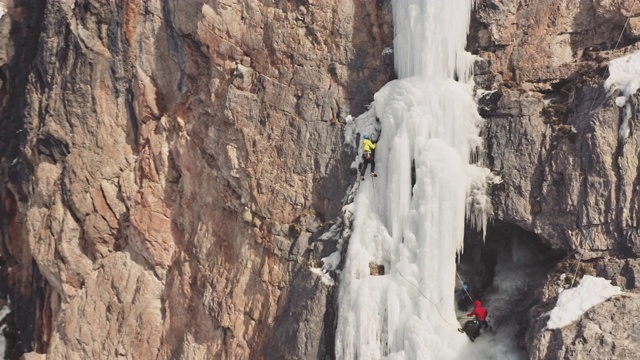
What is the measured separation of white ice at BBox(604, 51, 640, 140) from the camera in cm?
1620

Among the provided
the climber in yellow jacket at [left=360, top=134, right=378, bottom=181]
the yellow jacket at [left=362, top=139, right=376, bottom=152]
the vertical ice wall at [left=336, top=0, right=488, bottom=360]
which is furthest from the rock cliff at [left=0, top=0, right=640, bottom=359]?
the yellow jacket at [left=362, top=139, right=376, bottom=152]

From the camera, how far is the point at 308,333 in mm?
18594

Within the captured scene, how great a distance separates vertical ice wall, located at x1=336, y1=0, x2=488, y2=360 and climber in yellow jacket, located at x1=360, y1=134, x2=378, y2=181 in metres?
0.17

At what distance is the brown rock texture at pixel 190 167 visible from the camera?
20422 millimetres

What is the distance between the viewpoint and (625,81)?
16.5 m

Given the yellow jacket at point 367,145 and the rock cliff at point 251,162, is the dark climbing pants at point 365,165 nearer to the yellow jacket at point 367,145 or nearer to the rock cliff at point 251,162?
the yellow jacket at point 367,145

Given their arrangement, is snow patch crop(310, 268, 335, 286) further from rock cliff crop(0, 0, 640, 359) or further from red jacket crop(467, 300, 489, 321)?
red jacket crop(467, 300, 489, 321)

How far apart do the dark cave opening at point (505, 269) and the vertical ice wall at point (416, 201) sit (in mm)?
1635

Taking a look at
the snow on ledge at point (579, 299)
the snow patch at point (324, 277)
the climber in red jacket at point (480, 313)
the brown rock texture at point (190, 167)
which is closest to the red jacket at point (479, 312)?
the climber in red jacket at point (480, 313)

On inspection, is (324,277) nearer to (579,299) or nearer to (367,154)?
(367,154)

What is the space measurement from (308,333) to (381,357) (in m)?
2.25

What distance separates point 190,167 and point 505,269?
10890mm

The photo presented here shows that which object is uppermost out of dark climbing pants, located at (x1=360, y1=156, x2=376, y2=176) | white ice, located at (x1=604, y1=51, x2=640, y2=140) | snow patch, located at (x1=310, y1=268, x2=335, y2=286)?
white ice, located at (x1=604, y1=51, x2=640, y2=140)

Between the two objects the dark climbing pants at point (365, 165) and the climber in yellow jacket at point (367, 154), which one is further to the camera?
the dark climbing pants at point (365, 165)
